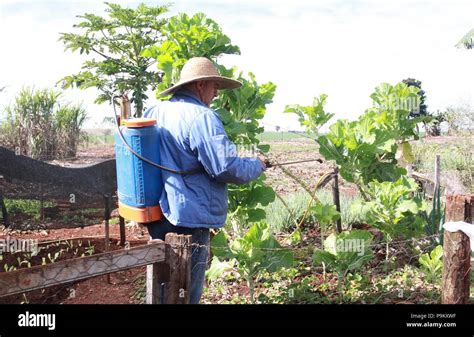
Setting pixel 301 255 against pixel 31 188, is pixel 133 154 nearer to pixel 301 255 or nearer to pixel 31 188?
pixel 301 255

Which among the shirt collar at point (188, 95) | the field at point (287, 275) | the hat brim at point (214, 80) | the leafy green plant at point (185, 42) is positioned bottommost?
the field at point (287, 275)

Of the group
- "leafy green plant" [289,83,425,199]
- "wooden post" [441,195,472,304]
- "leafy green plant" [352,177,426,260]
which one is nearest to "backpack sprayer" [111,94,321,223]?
"leafy green plant" [289,83,425,199]

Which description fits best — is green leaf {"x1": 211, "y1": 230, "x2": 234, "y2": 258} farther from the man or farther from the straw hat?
the straw hat

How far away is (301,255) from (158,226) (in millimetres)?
1584

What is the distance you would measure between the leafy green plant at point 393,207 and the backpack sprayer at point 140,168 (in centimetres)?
144

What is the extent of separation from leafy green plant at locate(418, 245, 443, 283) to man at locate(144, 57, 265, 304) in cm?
156

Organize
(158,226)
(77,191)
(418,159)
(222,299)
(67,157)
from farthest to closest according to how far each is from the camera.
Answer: (418,159), (67,157), (77,191), (222,299), (158,226)

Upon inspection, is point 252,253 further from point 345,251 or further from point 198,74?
point 198,74

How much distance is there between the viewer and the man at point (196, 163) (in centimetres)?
282

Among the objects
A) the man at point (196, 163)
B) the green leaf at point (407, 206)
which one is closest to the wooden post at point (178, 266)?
the man at point (196, 163)

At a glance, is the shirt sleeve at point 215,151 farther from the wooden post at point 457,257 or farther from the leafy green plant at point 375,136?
the wooden post at point 457,257

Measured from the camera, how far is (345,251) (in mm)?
3549
